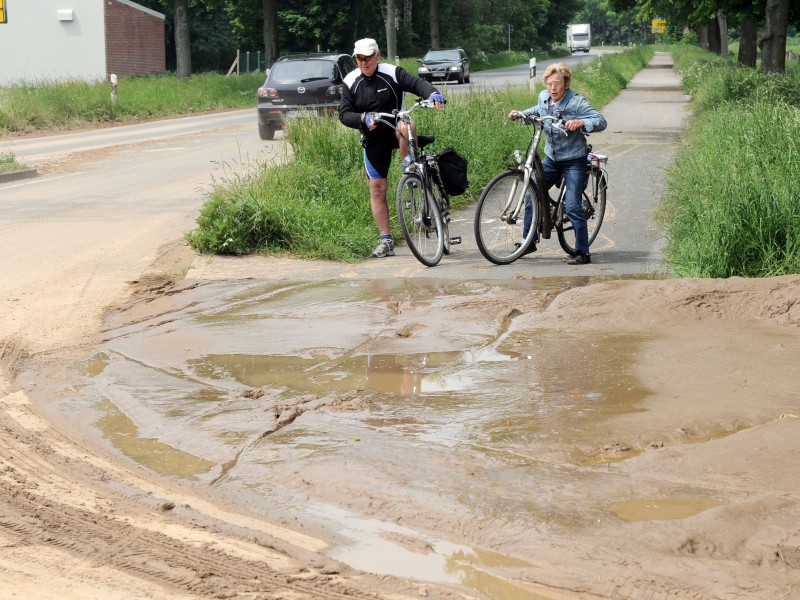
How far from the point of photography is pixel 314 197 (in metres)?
11.7

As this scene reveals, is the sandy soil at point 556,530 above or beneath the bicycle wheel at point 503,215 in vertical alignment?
beneath

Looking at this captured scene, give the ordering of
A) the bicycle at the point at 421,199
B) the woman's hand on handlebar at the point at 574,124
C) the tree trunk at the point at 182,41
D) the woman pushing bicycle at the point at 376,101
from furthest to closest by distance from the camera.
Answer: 1. the tree trunk at the point at 182,41
2. the woman pushing bicycle at the point at 376,101
3. the bicycle at the point at 421,199
4. the woman's hand on handlebar at the point at 574,124

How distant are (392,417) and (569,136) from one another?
4.98 meters

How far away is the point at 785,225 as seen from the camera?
8422 millimetres

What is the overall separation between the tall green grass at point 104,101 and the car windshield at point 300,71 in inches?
361

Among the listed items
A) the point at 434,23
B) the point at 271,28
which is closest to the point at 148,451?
the point at 271,28

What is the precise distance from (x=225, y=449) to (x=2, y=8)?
26.4m

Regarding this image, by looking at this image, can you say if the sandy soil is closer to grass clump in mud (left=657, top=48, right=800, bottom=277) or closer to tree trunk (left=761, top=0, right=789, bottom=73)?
grass clump in mud (left=657, top=48, right=800, bottom=277)

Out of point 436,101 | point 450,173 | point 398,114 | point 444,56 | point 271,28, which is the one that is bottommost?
point 450,173

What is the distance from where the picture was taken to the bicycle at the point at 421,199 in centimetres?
986

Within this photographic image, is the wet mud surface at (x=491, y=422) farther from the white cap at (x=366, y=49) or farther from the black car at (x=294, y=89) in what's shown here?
the black car at (x=294, y=89)

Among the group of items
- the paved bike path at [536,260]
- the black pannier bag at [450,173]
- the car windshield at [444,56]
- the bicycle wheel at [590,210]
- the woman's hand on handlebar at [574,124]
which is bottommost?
the paved bike path at [536,260]

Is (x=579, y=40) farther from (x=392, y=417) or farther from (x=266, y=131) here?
(x=392, y=417)

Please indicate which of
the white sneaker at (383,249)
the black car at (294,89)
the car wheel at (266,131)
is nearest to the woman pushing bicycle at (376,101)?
the white sneaker at (383,249)
